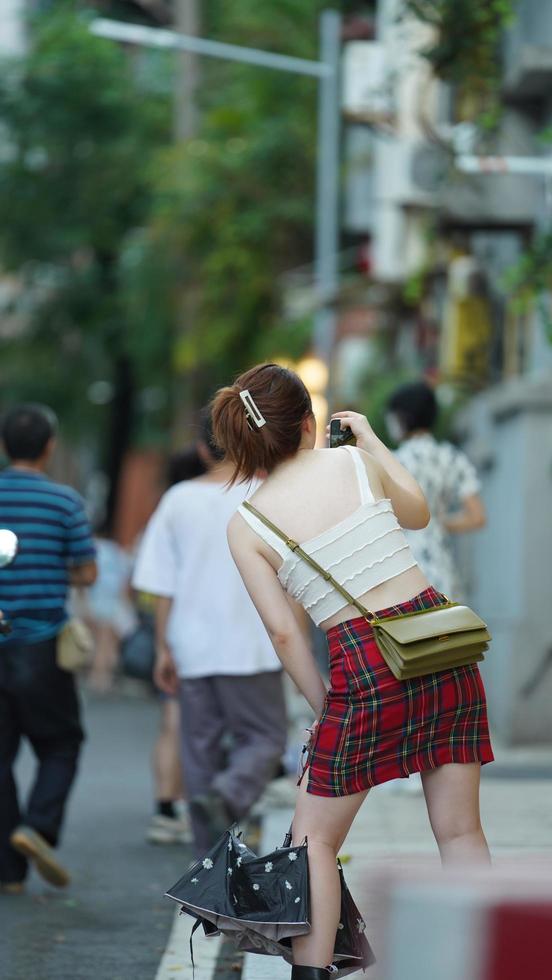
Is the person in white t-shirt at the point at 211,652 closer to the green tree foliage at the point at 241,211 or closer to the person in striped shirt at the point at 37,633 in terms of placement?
the person in striped shirt at the point at 37,633

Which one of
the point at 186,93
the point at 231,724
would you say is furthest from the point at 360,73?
the point at 231,724

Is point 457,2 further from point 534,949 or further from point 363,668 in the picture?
point 534,949

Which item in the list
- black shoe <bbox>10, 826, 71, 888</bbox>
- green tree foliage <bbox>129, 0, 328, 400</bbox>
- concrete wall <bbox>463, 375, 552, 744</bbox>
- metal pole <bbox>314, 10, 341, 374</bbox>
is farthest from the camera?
green tree foliage <bbox>129, 0, 328, 400</bbox>

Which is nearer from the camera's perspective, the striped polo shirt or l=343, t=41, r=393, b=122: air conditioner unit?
the striped polo shirt

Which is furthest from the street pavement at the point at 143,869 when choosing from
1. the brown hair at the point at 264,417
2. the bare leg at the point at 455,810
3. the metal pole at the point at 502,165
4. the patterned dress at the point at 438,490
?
the metal pole at the point at 502,165

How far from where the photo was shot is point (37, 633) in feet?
23.7

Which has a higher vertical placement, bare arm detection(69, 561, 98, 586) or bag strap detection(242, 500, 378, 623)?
bag strap detection(242, 500, 378, 623)

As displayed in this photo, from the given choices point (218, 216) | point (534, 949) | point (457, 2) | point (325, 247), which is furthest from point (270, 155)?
point (534, 949)

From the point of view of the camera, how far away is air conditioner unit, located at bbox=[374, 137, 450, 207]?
14.9 meters

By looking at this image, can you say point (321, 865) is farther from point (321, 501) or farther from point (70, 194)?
point (70, 194)

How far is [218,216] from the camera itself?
25.0m

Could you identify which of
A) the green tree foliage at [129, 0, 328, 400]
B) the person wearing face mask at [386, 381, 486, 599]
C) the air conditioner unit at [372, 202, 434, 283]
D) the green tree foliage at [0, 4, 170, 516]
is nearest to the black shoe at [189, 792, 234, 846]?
the person wearing face mask at [386, 381, 486, 599]

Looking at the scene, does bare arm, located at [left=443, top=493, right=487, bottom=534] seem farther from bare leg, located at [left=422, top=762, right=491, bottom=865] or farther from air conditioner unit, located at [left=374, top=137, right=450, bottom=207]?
air conditioner unit, located at [left=374, top=137, right=450, bottom=207]

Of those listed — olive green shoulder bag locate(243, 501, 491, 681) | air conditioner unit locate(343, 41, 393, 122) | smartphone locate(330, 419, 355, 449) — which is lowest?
olive green shoulder bag locate(243, 501, 491, 681)
